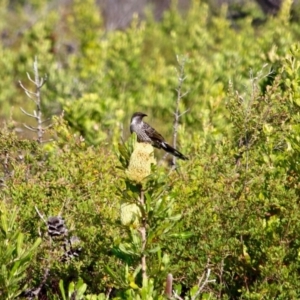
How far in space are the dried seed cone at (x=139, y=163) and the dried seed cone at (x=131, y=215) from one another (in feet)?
0.78

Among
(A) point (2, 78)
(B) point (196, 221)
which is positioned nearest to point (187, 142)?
(B) point (196, 221)

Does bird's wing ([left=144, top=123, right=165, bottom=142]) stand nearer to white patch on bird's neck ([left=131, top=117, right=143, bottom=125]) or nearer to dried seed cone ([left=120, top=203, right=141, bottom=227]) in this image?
white patch on bird's neck ([left=131, top=117, right=143, bottom=125])

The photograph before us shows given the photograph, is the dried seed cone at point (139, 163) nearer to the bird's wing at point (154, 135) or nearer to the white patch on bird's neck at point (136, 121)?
the bird's wing at point (154, 135)

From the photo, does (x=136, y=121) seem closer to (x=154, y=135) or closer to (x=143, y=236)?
(x=154, y=135)

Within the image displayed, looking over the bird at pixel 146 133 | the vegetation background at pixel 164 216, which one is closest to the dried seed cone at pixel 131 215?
the vegetation background at pixel 164 216

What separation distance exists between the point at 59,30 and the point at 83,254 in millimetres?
30712

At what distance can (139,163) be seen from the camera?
4273mm

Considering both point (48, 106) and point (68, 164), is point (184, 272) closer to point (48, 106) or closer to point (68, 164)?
point (68, 164)

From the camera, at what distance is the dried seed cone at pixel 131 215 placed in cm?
446

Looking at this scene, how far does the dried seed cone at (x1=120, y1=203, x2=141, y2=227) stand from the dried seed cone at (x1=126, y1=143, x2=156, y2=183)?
0.24 m

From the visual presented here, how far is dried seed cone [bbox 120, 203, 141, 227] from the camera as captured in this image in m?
4.46

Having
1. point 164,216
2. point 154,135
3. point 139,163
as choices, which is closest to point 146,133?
point 154,135

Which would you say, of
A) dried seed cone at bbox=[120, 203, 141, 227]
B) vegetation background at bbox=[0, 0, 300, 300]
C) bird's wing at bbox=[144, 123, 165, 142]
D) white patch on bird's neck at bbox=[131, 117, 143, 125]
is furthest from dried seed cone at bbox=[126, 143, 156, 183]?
white patch on bird's neck at bbox=[131, 117, 143, 125]

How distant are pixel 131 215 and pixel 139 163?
384 millimetres
